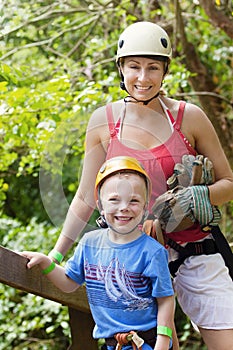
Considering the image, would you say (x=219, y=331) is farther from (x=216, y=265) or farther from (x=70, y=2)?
(x=70, y=2)

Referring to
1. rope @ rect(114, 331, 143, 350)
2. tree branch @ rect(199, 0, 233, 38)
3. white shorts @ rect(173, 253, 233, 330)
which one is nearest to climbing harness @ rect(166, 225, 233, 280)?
white shorts @ rect(173, 253, 233, 330)

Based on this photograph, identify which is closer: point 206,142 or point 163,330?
point 163,330

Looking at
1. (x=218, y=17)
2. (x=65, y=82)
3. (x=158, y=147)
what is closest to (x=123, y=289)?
(x=158, y=147)

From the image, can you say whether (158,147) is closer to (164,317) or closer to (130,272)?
(130,272)

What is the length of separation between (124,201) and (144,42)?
1.83 ft

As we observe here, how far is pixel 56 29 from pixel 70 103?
5.55 feet

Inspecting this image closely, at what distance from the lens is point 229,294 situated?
8.68 ft

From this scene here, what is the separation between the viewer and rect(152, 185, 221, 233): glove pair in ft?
8.05

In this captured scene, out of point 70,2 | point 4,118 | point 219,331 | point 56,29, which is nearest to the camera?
point 219,331

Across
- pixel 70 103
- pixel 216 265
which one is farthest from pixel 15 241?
pixel 216 265

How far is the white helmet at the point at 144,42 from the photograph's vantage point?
254cm

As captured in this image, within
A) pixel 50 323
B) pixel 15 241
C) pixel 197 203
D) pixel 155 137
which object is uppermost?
pixel 155 137

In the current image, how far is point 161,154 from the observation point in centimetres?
252

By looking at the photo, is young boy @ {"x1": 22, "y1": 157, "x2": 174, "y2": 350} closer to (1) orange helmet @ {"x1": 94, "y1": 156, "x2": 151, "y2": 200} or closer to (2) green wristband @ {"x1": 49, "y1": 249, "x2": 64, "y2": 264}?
(1) orange helmet @ {"x1": 94, "y1": 156, "x2": 151, "y2": 200}
